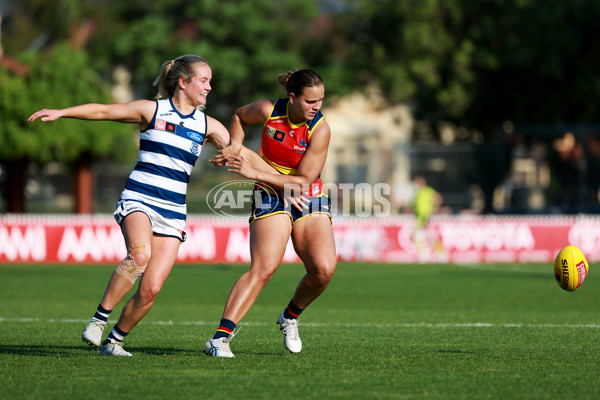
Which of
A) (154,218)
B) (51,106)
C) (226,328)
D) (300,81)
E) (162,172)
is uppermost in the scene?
(51,106)

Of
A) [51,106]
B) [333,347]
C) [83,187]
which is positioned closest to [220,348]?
[333,347]

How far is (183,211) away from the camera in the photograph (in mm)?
7633

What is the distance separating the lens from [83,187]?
100 ft

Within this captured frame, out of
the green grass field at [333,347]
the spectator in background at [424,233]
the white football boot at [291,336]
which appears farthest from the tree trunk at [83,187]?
the white football boot at [291,336]

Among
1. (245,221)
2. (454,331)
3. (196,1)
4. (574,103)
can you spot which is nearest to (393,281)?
(245,221)

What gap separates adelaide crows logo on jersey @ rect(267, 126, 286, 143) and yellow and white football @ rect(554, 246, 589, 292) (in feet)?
8.87

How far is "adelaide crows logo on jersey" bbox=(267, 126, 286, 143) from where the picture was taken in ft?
25.5

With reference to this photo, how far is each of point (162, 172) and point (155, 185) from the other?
0.12 metres

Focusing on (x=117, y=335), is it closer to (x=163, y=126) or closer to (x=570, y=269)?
(x=163, y=126)

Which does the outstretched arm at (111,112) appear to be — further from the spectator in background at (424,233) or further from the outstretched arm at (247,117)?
the spectator in background at (424,233)

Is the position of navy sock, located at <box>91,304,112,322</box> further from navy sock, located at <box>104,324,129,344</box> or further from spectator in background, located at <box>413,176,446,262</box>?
spectator in background, located at <box>413,176,446,262</box>

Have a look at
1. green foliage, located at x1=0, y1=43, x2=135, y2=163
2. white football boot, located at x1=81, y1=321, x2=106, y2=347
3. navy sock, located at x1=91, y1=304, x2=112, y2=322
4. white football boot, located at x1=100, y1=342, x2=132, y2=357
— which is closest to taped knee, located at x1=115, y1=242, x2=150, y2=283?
navy sock, located at x1=91, y1=304, x2=112, y2=322

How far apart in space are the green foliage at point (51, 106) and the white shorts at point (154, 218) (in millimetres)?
22092

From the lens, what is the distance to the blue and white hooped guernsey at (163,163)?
7.49m
